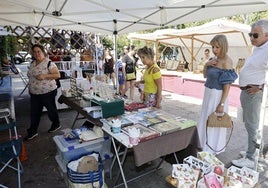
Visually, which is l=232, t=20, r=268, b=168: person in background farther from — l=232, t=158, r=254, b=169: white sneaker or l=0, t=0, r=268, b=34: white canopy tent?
l=0, t=0, r=268, b=34: white canopy tent

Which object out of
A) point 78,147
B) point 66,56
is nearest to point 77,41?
point 66,56

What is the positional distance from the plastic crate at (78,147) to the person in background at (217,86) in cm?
119

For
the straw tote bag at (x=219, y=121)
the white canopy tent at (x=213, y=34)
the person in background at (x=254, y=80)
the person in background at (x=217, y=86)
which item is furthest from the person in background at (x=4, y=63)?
the person in background at (x=254, y=80)

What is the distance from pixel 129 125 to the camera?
6.12 feet

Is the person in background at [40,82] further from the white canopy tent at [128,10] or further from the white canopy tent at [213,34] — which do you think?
the white canopy tent at [213,34]

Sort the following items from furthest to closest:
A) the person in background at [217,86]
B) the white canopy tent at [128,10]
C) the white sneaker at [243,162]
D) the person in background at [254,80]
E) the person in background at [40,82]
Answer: the person in background at [40,82] → the white canopy tent at [128,10] → the white sneaker at [243,162] → the person in background at [217,86] → the person in background at [254,80]

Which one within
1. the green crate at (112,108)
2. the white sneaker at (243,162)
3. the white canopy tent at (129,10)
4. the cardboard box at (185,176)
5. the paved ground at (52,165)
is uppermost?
the white canopy tent at (129,10)

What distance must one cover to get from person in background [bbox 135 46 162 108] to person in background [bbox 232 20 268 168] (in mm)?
913

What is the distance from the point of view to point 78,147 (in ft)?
6.99

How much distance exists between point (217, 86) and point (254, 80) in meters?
0.36

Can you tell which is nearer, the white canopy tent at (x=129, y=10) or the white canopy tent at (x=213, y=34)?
the white canopy tent at (x=129, y=10)

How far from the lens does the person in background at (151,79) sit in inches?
96.8

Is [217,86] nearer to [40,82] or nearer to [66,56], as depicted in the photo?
[40,82]

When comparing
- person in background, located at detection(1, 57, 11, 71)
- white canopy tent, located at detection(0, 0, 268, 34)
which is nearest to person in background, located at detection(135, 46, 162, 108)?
white canopy tent, located at detection(0, 0, 268, 34)
